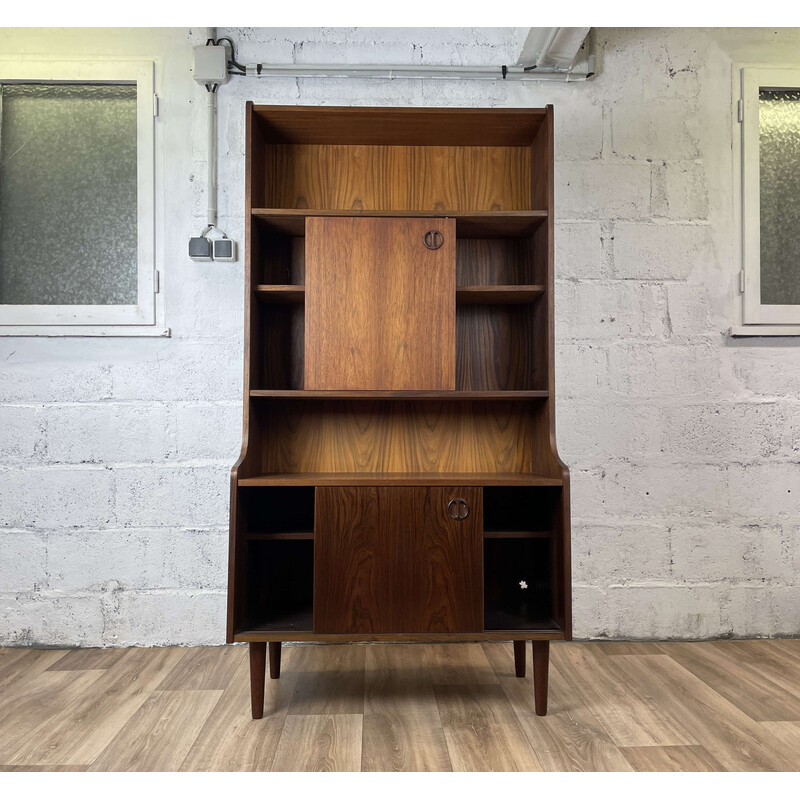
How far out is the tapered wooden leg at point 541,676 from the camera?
6.69ft

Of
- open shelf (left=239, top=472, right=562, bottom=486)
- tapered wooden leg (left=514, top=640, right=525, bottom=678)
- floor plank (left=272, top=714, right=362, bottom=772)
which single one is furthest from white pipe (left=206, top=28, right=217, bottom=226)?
tapered wooden leg (left=514, top=640, right=525, bottom=678)

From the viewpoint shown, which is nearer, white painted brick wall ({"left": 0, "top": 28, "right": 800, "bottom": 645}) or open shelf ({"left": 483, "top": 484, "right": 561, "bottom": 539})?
open shelf ({"left": 483, "top": 484, "right": 561, "bottom": 539})

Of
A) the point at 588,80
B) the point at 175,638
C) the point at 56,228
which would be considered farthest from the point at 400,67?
the point at 175,638

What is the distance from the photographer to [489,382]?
8.23 feet

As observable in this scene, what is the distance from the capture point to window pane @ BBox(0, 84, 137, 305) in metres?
2.72

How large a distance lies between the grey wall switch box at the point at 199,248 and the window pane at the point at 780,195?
7.30 ft

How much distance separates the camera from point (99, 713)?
6.77 ft

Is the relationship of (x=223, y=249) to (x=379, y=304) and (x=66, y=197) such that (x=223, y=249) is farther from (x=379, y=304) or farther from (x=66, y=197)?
(x=379, y=304)

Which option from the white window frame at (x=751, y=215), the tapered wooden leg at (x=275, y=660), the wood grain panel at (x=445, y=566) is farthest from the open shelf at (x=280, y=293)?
the white window frame at (x=751, y=215)

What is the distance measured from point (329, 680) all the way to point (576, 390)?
144 cm

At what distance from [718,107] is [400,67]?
1.30 m

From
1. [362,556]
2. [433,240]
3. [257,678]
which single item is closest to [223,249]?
[433,240]

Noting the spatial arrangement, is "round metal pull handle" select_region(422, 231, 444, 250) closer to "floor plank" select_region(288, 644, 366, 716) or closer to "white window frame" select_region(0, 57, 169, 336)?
"white window frame" select_region(0, 57, 169, 336)

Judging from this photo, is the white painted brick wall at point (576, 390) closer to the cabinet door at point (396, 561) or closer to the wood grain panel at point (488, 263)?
the wood grain panel at point (488, 263)
